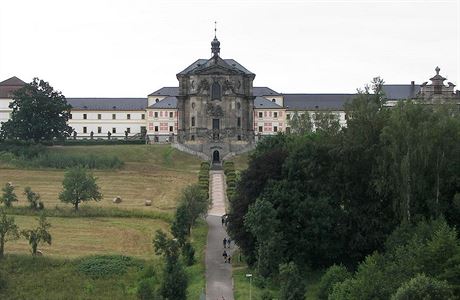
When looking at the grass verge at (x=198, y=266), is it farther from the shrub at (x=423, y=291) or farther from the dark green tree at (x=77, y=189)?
the shrub at (x=423, y=291)

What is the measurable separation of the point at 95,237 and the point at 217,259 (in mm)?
11977

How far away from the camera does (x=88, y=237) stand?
59.2 metres

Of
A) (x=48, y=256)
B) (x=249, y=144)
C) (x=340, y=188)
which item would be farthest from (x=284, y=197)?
(x=249, y=144)

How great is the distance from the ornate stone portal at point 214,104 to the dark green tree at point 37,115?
17.0 m

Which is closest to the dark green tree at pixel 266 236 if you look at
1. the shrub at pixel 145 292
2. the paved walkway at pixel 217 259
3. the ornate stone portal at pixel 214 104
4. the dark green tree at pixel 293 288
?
the paved walkway at pixel 217 259

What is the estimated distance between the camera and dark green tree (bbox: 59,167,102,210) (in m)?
69.0

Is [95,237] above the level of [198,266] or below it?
above

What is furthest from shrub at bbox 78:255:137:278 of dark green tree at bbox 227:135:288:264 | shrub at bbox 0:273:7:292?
dark green tree at bbox 227:135:288:264

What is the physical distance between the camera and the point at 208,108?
109 m

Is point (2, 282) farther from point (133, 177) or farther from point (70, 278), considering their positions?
point (133, 177)

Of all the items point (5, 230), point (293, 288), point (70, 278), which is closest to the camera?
point (293, 288)

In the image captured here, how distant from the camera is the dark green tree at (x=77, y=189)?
69.0m

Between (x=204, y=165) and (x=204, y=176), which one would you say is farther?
(x=204, y=165)

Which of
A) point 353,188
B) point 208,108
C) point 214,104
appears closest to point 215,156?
point 208,108
